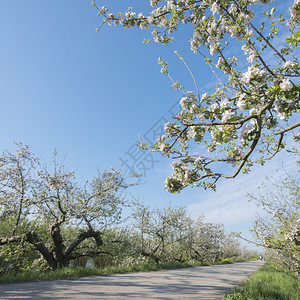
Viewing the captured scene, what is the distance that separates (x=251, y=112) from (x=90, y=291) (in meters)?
5.33

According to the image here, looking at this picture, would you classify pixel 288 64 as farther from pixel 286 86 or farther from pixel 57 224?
pixel 57 224

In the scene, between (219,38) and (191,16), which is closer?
(219,38)

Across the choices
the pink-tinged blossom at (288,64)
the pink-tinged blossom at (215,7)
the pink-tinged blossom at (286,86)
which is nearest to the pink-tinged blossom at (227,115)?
the pink-tinged blossom at (286,86)

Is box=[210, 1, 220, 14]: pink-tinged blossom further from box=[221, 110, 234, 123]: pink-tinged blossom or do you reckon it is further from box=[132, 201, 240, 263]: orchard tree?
box=[132, 201, 240, 263]: orchard tree

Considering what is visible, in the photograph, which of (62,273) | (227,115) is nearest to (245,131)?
(227,115)

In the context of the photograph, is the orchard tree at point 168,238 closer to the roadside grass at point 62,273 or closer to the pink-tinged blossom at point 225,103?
the roadside grass at point 62,273

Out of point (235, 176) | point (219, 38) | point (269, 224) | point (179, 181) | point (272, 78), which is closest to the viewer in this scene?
point (272, 78)

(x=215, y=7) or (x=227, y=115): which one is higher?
(x=215, y=7)

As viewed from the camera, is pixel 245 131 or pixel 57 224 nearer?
pixel 245 131

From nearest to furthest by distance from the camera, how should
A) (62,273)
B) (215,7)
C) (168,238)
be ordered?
(215,7) < (62,273) < (168,238)

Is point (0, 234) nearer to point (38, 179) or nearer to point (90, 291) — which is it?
point (38, 179)

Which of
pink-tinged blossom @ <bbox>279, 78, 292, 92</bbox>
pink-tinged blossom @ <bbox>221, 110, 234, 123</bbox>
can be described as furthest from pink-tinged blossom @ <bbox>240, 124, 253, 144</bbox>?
pink-tinged blossom @ <bbox>279, 78, 292, 92</bbox>

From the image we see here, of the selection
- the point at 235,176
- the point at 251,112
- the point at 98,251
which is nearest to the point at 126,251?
the point at 98,251

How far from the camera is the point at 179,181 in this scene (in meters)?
4.50
